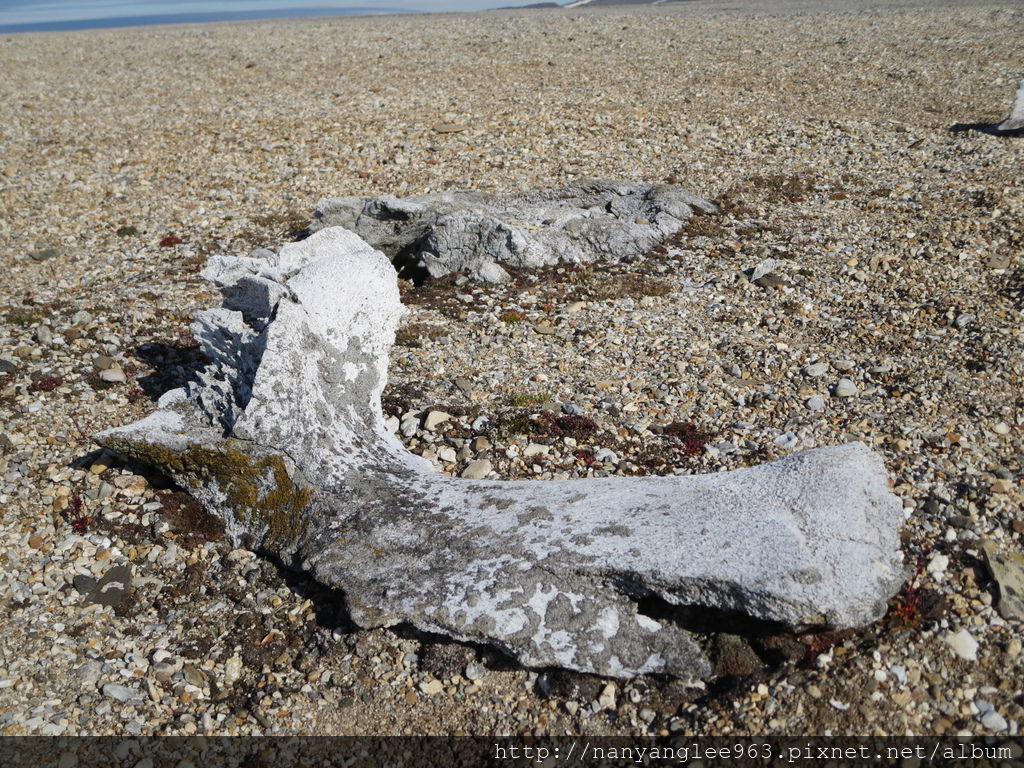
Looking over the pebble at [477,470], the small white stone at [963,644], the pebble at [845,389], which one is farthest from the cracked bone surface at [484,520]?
the pebble at [845,389]

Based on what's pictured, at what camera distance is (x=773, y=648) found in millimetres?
5715

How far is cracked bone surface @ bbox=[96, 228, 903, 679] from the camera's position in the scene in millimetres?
5684

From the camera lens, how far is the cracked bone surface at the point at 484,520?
5684mm

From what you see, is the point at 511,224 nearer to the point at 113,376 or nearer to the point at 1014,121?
the point at 113,376

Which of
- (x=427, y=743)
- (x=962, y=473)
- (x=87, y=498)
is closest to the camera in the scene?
(x=427, y=743)

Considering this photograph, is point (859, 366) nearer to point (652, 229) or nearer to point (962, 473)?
point (962, 473)

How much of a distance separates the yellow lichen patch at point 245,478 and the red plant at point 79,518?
2.78ft

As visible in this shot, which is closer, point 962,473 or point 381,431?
point 962,473

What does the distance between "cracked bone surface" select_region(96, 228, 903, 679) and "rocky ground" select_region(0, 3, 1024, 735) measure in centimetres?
40

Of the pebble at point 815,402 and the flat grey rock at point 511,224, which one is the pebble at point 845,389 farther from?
the flat grey rock at point 511,224

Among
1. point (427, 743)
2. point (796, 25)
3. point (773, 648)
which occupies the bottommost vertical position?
point (427, 743)

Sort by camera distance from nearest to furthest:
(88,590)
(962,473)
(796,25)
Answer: (88,590) → (962,473) → (796,25)

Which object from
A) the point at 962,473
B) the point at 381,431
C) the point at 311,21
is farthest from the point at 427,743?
the point at 311,21

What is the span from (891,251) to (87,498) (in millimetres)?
12385
